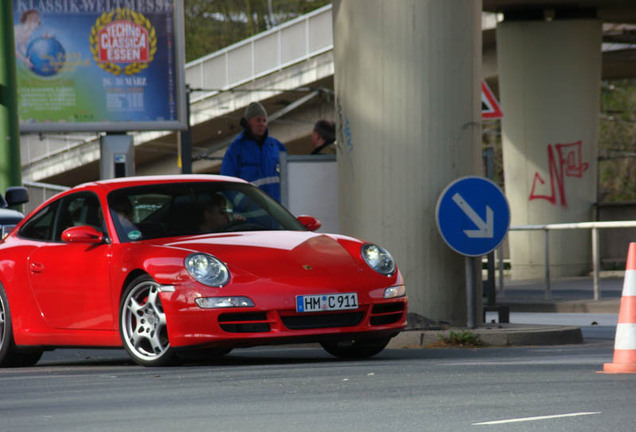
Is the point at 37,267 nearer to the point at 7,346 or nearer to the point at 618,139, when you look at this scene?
the point at 7,346

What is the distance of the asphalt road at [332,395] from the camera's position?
6637 millimetres

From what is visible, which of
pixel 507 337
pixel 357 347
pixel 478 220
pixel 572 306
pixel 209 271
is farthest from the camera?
pixel 572 306

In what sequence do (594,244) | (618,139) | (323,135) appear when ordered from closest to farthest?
(323,135), (594,244), (618,139)

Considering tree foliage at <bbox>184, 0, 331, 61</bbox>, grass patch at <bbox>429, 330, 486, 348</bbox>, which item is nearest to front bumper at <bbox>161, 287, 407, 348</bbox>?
grass patch at <bbox>429, 330, 486, 348</bbox>

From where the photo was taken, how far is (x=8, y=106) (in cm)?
1562

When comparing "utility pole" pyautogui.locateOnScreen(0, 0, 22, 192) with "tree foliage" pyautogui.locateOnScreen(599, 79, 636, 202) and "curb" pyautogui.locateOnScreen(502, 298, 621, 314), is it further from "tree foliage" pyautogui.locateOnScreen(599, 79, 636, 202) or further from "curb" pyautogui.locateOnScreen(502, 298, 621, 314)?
"tree foliage" pyautogui.locateOnScreen(599, 79, 636, 202)

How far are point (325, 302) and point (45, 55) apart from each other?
32.1 ft

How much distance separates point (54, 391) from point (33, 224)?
3086 millimetres

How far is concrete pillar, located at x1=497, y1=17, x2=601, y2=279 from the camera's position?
26.5 m

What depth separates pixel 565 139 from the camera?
2659cm

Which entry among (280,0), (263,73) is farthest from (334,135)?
(280,0)

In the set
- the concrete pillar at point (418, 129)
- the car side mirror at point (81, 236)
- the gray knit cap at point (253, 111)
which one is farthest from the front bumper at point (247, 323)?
the gray knit cap at point (253, 111)

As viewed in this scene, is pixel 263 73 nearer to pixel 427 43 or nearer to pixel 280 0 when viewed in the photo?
pixel 280 0

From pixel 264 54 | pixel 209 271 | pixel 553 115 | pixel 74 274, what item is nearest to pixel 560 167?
pixel 553 115
